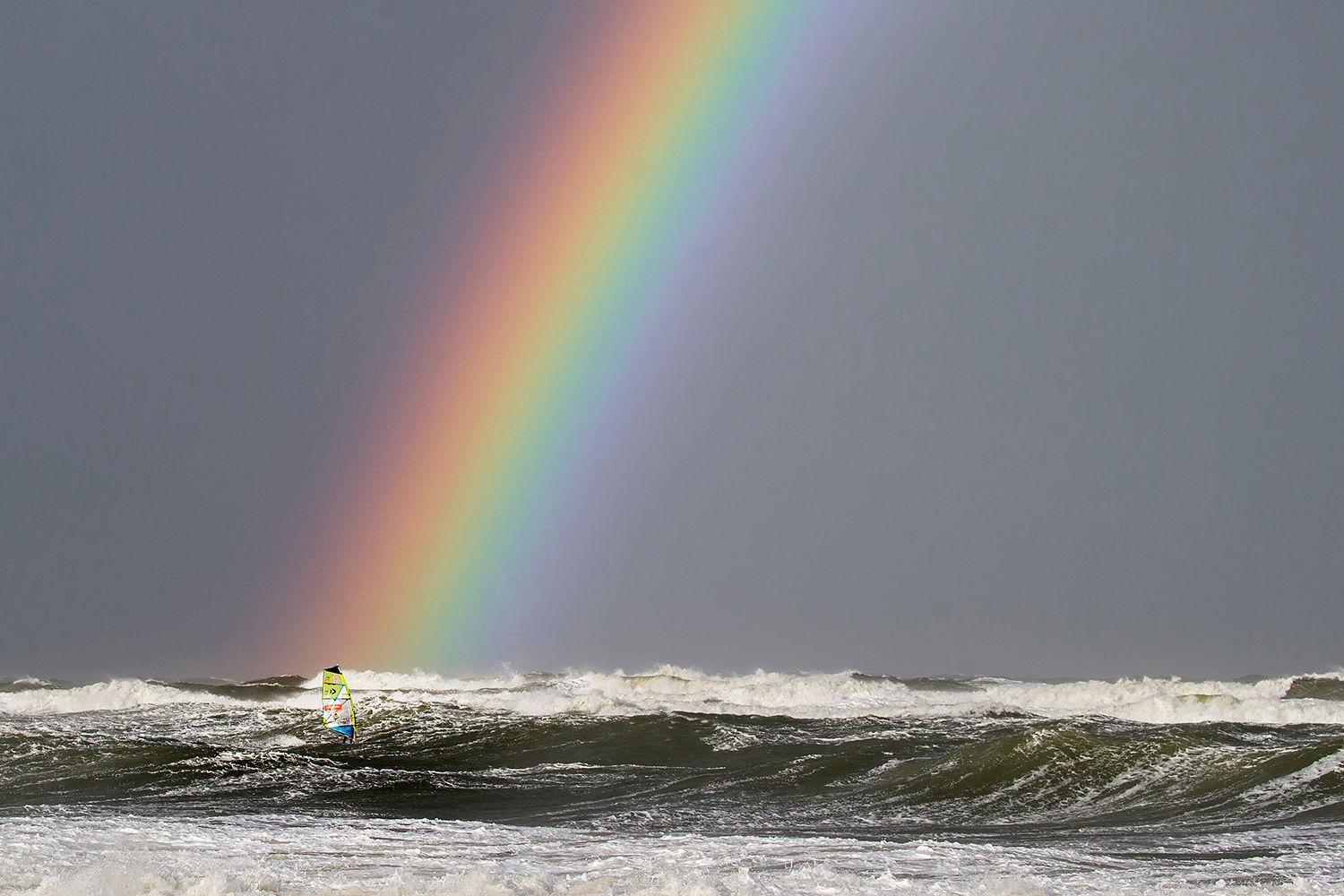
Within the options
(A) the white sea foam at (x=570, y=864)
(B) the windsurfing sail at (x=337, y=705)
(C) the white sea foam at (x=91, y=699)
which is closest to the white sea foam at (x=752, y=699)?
(C) the white sea foam at (x=91, y=699)

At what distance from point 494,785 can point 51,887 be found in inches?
416

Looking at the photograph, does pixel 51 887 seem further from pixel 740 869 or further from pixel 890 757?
pixel 890 757

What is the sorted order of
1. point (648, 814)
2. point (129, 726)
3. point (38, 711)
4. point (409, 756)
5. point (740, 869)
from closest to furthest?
point (740, 869)
point (648, 814)
point (409, 756)
point (129, 726)
point (38, 711)

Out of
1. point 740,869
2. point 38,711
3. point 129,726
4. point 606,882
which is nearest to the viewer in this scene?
point 606,882

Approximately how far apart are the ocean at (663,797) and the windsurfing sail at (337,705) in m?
0.59

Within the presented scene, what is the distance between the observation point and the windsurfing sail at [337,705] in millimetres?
24688

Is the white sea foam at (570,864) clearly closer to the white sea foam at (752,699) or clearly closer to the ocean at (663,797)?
the ocean at (663,797)

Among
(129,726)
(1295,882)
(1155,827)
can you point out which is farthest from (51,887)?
(129,726)

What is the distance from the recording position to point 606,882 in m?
9.27

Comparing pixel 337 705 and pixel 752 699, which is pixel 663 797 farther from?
pixel 752 699

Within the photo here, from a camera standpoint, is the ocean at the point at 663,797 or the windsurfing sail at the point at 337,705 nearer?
the ocean at the point at 663,797

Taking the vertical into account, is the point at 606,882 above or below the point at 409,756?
below

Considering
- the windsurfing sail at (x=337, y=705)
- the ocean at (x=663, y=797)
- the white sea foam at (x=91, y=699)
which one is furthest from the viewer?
the white sea foam at (x=91, y=699)

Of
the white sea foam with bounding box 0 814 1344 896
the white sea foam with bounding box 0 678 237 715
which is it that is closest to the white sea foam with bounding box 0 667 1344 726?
the white sea foam with bounding box 0 678 237 715
